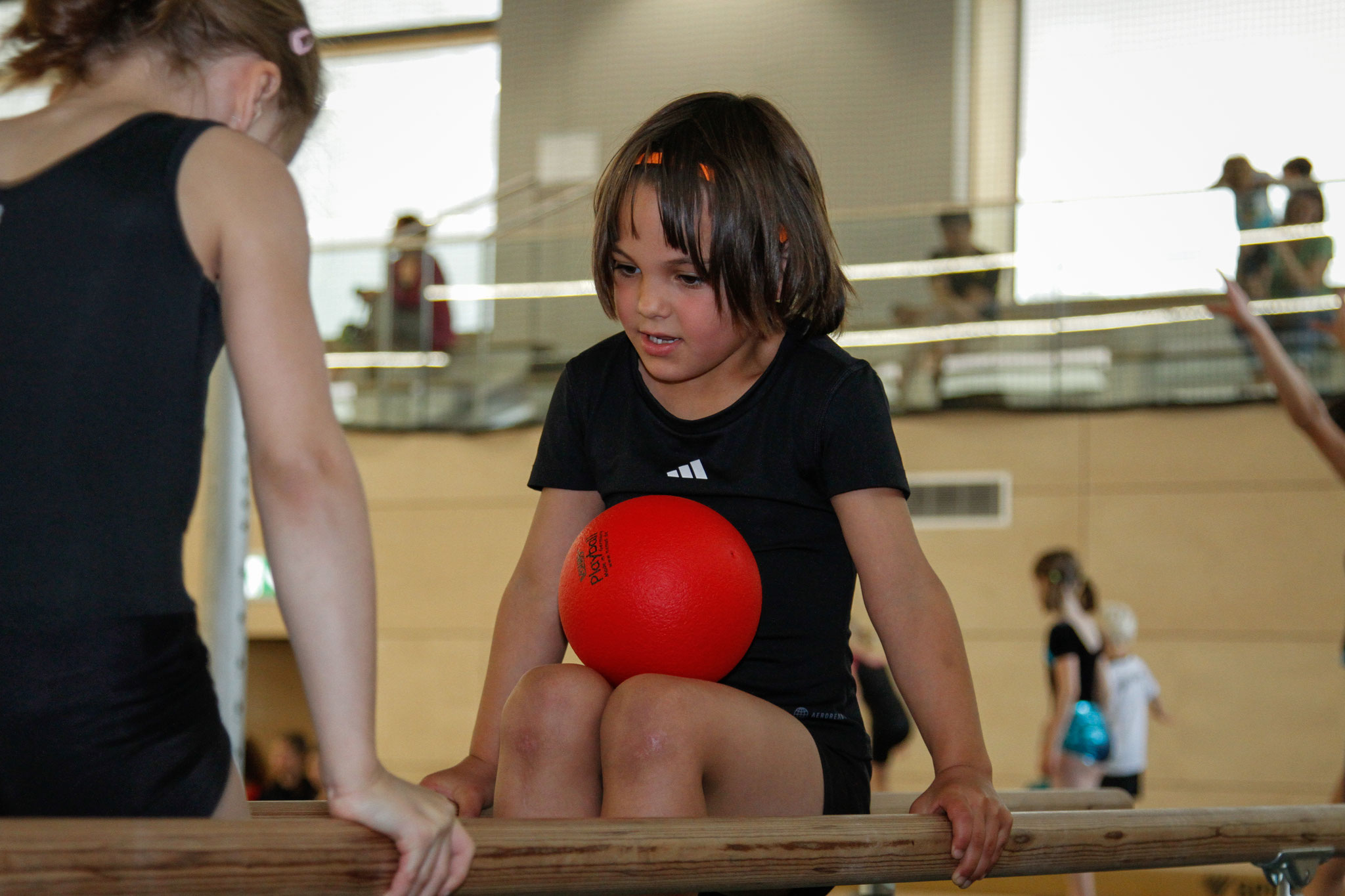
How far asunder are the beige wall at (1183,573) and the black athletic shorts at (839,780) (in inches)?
250

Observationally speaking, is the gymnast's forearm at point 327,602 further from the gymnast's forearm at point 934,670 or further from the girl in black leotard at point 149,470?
the gymnast's forearm at point 934,670

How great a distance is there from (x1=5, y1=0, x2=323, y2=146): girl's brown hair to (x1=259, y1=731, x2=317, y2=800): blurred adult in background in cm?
691

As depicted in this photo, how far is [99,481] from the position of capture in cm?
96

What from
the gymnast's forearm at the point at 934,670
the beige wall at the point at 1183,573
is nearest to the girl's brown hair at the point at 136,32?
the gymnast's forearm at the point at 934,670

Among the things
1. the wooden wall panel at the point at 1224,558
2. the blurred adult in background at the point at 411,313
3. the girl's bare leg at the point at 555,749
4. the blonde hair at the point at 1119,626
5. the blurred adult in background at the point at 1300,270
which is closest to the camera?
the girl's bare leg at the point at 555,749

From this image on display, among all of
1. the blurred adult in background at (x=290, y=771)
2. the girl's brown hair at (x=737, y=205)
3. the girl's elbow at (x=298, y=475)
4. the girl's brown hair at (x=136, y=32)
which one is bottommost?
the blurred adult in background at (x=290, y=771)

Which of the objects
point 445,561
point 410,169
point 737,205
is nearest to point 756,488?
point 737,205

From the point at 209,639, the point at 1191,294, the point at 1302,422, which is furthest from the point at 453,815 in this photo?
the point at 1191,294

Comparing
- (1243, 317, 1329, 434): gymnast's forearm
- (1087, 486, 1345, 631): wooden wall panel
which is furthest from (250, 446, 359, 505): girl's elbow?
(1087, 486, 1345, 631): wooden wall panel

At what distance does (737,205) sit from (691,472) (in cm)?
35

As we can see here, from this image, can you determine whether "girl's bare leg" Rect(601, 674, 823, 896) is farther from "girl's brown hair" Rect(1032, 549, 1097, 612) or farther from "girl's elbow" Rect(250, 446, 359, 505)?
"girl's brown hair" Rect(1032, 549, 1097, 612)

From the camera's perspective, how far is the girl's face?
156cm

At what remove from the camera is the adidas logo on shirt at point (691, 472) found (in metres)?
1.67

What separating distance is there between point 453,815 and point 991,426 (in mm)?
7338
